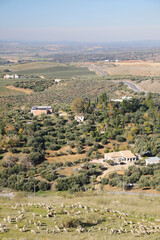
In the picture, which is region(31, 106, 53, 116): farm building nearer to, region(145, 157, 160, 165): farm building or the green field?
region(145, 157, 160, 165): farm building

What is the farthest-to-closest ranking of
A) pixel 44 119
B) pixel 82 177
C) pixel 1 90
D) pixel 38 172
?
pixel 1 90 → pixel 44 119 → pixel 38 172 → pixel 82 177

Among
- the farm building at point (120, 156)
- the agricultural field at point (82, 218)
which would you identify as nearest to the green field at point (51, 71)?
the farm building at point (120, 156)

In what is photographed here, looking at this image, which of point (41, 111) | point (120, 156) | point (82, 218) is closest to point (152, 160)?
point (120, 156)

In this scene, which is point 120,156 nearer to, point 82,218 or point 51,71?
point 82,218

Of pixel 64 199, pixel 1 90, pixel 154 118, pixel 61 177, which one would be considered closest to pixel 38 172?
pixel 61 177

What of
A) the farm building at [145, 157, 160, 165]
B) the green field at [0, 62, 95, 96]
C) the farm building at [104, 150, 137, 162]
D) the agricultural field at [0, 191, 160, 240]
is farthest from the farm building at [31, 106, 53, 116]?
the green field at [0, 62, 95, 96]

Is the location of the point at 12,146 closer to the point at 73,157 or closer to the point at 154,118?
the point at 73,157
